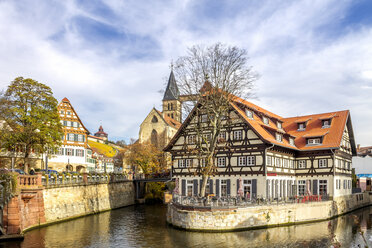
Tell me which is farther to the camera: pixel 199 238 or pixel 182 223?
pixel 182 223

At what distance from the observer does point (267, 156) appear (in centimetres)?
3628

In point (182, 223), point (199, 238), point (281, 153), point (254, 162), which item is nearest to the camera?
point (199, 238)

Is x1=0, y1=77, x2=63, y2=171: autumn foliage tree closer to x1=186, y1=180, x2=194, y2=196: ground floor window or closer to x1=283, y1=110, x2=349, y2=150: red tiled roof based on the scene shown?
x1=186, y1=180, x2=194, y2=196: ground floor window

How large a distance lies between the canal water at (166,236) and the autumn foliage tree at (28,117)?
9333 millimetres

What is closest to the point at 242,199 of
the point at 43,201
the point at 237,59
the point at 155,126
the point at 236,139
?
the point at 236,139

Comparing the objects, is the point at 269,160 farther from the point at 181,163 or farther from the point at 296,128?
the point at 296,128

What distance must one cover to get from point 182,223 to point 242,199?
18.0ft

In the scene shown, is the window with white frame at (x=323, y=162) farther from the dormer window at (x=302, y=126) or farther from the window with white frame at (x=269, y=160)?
the window with white frame at (x=269, y=160)

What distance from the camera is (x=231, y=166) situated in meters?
37.8

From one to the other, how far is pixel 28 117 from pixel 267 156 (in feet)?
78.8

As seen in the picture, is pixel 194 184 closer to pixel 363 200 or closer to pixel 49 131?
pixel 49 131

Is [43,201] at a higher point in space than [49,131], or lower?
lower

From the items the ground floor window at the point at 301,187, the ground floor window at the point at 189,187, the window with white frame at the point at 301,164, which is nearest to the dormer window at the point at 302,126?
the window with white frame at the point at 301,164

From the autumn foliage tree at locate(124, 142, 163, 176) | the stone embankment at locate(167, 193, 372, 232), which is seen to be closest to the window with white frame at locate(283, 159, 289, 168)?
the stone embankment at locate(167, 193, 372, 232)
